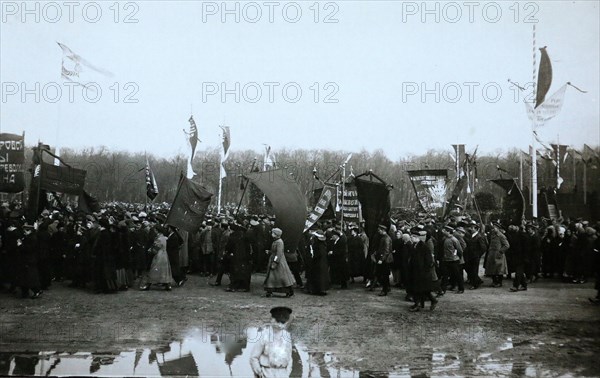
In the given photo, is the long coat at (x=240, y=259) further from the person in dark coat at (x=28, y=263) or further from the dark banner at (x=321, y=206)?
the person in dark coat at (x=28, y=263)

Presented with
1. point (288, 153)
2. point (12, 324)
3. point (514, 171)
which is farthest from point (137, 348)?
point (514, 171)

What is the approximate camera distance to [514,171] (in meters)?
39.6

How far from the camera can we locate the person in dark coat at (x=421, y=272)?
34.0 ft

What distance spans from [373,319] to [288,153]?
28.6 meters

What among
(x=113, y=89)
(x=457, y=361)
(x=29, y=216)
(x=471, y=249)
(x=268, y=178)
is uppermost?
(x=113, y=89)

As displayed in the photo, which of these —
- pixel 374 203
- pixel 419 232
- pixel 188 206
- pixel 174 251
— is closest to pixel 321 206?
pixel 374 203

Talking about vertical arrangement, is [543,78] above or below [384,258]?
above

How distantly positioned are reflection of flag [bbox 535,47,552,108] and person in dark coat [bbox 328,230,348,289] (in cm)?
726

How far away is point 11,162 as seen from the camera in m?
12.7

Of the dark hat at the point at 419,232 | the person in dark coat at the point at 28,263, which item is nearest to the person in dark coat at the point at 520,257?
the dark hat at the point at 419,232

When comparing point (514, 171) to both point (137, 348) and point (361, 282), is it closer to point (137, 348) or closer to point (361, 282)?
point (361, 282)

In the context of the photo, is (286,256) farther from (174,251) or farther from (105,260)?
(105,260)

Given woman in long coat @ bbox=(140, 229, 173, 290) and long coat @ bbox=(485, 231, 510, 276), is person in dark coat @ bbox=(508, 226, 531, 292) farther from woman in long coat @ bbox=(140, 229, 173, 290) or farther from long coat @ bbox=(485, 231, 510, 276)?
woman in long coat @ bbox=(140, 229, 173, 290)

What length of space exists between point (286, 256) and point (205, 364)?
497cm
